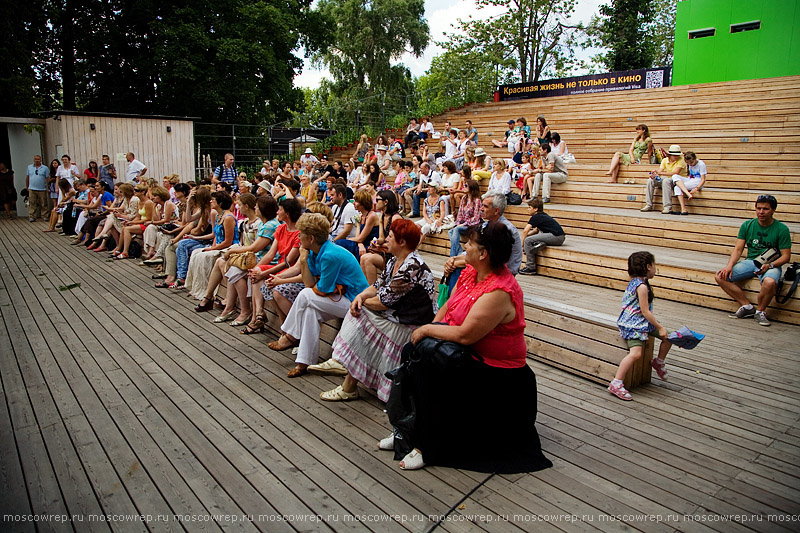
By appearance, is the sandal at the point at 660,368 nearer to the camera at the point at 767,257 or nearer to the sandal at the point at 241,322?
the camera at the point at 767,257

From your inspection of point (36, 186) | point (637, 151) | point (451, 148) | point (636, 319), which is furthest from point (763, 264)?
point (36, 186)

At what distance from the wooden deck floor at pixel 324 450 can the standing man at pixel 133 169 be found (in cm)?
996

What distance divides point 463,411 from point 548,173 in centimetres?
843

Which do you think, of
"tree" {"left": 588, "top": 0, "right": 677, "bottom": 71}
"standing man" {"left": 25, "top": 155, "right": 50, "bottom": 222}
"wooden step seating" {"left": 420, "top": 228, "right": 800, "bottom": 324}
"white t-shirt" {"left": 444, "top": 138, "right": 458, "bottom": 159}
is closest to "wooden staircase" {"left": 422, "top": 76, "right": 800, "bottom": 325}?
"wooden step seating" {"left": 420, "top": 228, "right": 800, "bottom": 324}

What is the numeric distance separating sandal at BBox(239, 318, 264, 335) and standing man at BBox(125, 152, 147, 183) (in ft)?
34.3

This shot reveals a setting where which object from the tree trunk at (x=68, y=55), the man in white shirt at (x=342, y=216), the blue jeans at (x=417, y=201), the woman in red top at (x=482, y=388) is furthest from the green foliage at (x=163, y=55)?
the woman in red top at (x=482, y=388)

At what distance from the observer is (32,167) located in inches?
587

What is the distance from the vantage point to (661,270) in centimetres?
696

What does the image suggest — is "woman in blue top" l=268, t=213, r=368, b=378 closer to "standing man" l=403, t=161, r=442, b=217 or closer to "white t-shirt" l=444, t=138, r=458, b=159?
"standing man" l=403, t=161, r=442, b=217

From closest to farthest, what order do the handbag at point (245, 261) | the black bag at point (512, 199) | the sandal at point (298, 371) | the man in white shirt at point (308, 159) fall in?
the sandal at point (298, 371) < the handbag at point (245, 261) < the black bag at point (512, 199) < the man in white shirt at point (308, 159)

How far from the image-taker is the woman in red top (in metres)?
3.12

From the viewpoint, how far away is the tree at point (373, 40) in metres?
32.4

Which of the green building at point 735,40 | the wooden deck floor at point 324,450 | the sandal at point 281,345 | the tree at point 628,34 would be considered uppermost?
the tree at point 628,34

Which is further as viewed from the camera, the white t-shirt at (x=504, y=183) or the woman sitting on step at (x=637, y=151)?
the woman sitting on step at (x=637, y=151)
